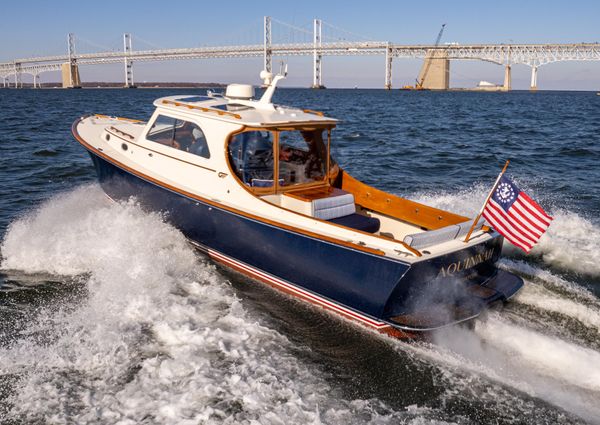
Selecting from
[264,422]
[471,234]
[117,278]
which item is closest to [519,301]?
[471,234]

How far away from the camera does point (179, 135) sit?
852 centimetres

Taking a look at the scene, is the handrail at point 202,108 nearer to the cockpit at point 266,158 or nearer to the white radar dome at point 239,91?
the cockpit at point 266,158

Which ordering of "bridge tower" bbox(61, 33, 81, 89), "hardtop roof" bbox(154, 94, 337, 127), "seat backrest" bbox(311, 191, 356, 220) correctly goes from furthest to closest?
"bridge tower" bbox(61, 33, 81, 89) < "hardtop roof" bbox(154, 94, 337, 127) < "seat backrest" bbox(311, 191, 356, 220)

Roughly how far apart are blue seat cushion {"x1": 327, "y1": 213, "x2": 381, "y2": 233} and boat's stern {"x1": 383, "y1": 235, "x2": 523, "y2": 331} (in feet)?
5.12

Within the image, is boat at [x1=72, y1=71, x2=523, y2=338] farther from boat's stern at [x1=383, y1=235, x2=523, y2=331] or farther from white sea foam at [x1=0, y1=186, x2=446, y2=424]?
white sea foam at [x1=0, y1=186, x2=446, y2=424]

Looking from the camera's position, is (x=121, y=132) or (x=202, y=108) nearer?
(x=202, y=108)

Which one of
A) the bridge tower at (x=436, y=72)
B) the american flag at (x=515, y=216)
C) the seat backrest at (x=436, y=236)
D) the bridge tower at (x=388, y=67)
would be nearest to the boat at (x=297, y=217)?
the seat backrest at (x=436, y=236)

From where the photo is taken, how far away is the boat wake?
16.1 feet

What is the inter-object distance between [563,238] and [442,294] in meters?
4.81

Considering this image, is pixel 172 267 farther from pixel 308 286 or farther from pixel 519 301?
pixel 519 301

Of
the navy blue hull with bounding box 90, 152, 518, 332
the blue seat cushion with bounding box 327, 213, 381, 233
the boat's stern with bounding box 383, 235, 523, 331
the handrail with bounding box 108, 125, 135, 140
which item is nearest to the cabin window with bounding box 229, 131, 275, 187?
the navy blue hull with bounding box 90, 152, 518, 332

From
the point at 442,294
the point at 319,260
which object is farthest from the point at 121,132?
the point at 442,294

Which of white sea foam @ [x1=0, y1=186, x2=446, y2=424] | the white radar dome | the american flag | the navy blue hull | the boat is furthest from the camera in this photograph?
the white radar dome

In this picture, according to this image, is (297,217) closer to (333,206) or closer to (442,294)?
(333,206)
